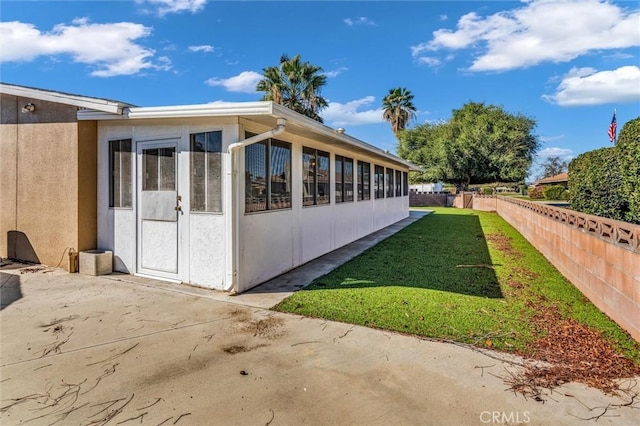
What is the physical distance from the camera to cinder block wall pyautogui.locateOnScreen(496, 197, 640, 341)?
344 centimetres

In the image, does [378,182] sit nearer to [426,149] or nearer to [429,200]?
[429,200]

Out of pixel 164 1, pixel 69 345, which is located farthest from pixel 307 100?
pixel 69 345

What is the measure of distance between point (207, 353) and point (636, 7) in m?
10.4

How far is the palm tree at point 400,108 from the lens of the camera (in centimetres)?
3284

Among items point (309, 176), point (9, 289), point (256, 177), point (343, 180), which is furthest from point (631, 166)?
point (9, 289)

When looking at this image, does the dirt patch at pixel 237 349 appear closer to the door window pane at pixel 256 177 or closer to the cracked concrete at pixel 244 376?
the cracked concrete at pixel 244 376

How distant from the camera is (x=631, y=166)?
5.09m

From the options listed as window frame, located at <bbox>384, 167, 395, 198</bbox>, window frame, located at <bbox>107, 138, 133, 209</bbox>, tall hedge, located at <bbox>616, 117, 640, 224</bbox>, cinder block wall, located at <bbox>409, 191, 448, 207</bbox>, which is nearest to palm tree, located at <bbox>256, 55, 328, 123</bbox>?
window frame, located at <bbox>384, 167, 395, 198</bbox>

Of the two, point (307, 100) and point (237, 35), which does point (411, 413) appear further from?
point (307, 100)

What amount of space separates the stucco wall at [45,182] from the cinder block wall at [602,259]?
775 centimetres

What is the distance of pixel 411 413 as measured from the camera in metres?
2.27

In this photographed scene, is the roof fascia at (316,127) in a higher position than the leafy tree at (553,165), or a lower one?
lower

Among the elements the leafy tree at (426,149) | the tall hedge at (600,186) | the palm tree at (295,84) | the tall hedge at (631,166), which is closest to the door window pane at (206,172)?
the tall hedge at (631,166)

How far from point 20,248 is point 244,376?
6506 mm
